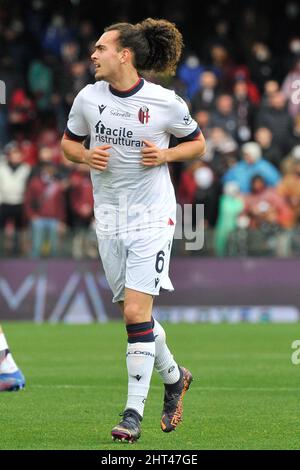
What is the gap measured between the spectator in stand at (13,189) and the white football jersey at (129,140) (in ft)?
39.1

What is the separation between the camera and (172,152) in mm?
8141

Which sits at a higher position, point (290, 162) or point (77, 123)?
point (77, 123)

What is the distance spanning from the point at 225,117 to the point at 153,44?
13.2 metres

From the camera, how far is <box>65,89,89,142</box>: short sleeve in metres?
8.17

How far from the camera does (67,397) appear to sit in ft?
34.2

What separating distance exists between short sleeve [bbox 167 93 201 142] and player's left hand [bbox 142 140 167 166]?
0.21 metres

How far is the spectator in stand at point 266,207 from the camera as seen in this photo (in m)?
19.2

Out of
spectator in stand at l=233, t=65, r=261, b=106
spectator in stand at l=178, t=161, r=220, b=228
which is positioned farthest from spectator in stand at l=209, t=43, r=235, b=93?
spectator in stand at l=178, t=161, r=220, b=228

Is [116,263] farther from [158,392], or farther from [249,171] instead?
[249,171]

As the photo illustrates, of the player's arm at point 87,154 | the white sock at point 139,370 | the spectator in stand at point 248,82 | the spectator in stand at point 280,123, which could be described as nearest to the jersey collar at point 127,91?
the player's arm at point 87,154

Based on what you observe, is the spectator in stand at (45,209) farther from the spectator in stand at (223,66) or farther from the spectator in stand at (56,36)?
the spectator in stand at (56,36)

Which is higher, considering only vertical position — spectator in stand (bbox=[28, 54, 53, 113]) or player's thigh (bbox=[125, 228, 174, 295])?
spectator in stand (bbox=[28, 54, 53, 113])

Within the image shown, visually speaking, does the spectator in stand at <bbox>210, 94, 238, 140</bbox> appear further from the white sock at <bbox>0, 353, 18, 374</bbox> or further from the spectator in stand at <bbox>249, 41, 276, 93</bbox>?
the white sock at <bbox>0, 353, 18, 374</bbox>

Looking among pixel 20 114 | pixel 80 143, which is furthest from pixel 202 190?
pixel 80 143
